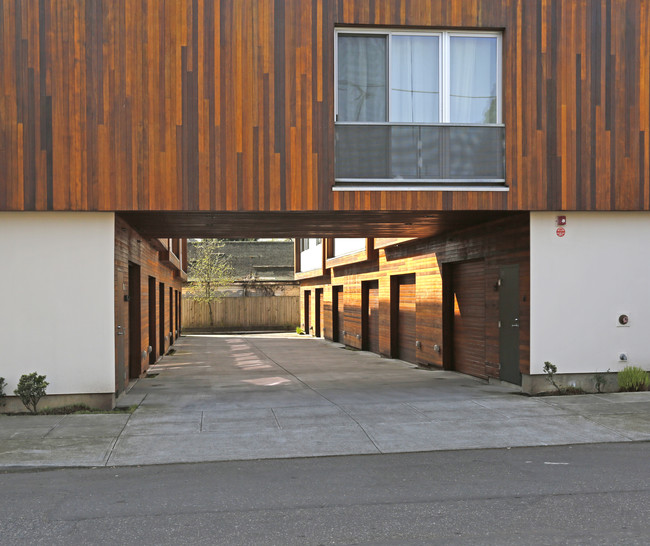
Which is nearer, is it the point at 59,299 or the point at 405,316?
the point at 59,299

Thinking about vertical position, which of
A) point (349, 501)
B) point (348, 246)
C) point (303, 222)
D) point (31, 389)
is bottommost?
point (349, 501)

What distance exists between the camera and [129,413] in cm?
1054

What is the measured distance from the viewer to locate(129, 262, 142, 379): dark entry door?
50.0ft

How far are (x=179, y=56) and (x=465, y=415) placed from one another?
701 cm

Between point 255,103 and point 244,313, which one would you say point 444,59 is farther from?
point 244,313

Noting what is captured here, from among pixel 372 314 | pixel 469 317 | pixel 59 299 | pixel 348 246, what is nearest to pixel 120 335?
pixel 59 299

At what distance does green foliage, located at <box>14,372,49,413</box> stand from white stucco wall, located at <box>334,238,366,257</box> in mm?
13663

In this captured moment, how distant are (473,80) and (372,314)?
12852mm

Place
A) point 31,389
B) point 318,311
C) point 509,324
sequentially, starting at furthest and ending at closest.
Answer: point 318,311, point 509,324, point 31,389

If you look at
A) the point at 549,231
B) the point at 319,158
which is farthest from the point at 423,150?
the point at 549,231

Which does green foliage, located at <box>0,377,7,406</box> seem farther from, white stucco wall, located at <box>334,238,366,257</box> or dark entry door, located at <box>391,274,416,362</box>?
white stucco wall, located at <box>334,238,366,257</box>

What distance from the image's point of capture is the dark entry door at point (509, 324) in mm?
12414

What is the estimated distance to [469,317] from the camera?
1519 centimetres

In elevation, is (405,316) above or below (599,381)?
above
